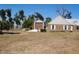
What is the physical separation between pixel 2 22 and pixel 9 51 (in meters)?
0.57

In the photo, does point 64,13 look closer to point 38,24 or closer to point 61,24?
point 61,24

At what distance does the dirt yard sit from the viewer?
45.2 ft

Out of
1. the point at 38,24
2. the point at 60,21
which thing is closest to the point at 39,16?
the point at 38,24

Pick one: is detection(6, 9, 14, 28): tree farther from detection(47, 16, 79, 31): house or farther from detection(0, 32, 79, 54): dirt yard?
detection(47, 16, 79, 31): house

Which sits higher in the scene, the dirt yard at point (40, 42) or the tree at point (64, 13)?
the tree at point (64, 13)

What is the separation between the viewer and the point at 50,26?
45.5ft

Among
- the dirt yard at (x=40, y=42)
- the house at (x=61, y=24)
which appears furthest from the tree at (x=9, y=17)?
the house at (x=61, y=24)

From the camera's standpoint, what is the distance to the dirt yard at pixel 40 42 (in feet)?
45.2

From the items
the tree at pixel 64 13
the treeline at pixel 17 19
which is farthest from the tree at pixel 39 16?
the tree at pixel 64 13

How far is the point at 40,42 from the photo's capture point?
45.4 ft

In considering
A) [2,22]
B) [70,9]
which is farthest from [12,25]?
[70,9]

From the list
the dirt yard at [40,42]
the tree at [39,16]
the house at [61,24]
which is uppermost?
the tree at [39,16]

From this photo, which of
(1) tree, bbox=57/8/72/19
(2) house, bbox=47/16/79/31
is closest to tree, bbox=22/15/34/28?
(2) house, bbox=47/16/79/31

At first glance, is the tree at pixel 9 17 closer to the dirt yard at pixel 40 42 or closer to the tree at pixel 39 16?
the dirt yard at pixel 40 42
